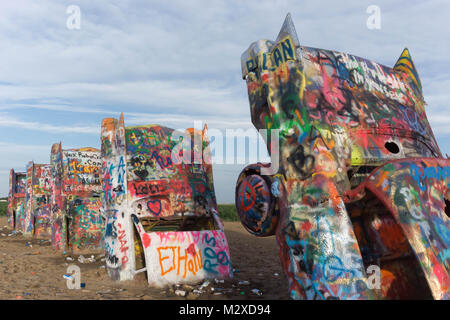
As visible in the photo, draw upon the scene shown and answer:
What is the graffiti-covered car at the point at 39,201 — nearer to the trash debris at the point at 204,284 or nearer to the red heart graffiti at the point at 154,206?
the red heart graffiti at the point at 154,206

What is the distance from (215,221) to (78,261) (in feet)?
16.7

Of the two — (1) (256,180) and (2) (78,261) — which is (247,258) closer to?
(2) (78,261)

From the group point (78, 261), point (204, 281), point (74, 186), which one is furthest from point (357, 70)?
point (74, 186)

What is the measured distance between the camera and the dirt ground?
7.23 meters

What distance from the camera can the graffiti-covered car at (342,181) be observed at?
4609mm

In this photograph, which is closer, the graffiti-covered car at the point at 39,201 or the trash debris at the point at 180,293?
the trash debris at the point at 180,293

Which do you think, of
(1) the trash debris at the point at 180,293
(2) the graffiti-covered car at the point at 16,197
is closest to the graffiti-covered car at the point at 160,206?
(1) the trash debris at the point at 180,293

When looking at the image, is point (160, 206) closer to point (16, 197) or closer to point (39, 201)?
point (39, 201)

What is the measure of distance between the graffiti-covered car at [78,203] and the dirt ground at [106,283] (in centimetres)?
91

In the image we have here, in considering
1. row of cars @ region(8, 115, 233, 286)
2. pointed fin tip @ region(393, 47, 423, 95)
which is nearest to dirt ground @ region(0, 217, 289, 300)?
row of cars @ region(8, 115, 233, 286)

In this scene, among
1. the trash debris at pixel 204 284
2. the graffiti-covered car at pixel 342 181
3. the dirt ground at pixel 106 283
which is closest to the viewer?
the graffiti-covered car at pixel 342 181

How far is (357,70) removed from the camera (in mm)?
6152

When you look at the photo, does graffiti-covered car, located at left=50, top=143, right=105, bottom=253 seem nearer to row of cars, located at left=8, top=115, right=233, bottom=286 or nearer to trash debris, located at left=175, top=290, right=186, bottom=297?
row of cars, located at left=8, top=115, right=233, bottom=286

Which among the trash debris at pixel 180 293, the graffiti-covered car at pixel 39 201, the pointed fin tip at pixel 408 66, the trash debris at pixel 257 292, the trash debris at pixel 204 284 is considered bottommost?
the trash debris at pixel 257 292
